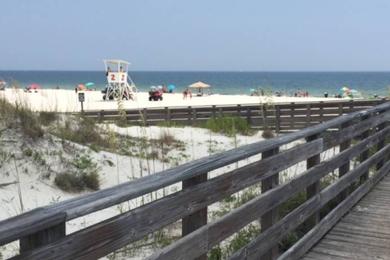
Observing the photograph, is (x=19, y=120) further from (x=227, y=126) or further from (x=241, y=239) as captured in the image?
(x=227, y=126)

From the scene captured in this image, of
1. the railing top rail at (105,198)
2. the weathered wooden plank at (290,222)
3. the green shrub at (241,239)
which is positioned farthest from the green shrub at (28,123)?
the railing top rail at (105,198)

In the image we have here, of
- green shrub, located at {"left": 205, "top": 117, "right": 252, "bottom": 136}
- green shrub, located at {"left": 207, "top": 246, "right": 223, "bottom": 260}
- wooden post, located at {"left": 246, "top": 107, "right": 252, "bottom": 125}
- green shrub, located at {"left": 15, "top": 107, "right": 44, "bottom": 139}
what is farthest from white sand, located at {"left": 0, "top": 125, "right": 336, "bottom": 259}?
wooden post, located at {"left": 246, "top": 107, "right": 252, "bottom": 125}

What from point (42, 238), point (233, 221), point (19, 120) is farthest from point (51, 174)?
point (42, 238)

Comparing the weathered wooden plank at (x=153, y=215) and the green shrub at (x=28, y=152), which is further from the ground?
the weathered wooden plank at (x=153, y=215)

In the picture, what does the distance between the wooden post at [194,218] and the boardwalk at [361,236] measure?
70.7 inches

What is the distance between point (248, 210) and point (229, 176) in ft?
1.10

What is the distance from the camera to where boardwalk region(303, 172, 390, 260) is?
187 inches

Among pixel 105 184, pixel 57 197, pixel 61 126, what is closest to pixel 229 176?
pixel 57 197

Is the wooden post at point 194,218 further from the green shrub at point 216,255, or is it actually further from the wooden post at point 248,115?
the wooden post at point 248,115

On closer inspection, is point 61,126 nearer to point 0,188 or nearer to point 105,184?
point 105,184

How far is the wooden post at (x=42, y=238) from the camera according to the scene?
6.61 ft

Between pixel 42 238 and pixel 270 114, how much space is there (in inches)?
776

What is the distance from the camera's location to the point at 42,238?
2055 millimetres

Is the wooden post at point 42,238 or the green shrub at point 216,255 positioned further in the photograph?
the green shrub at point 216,255
